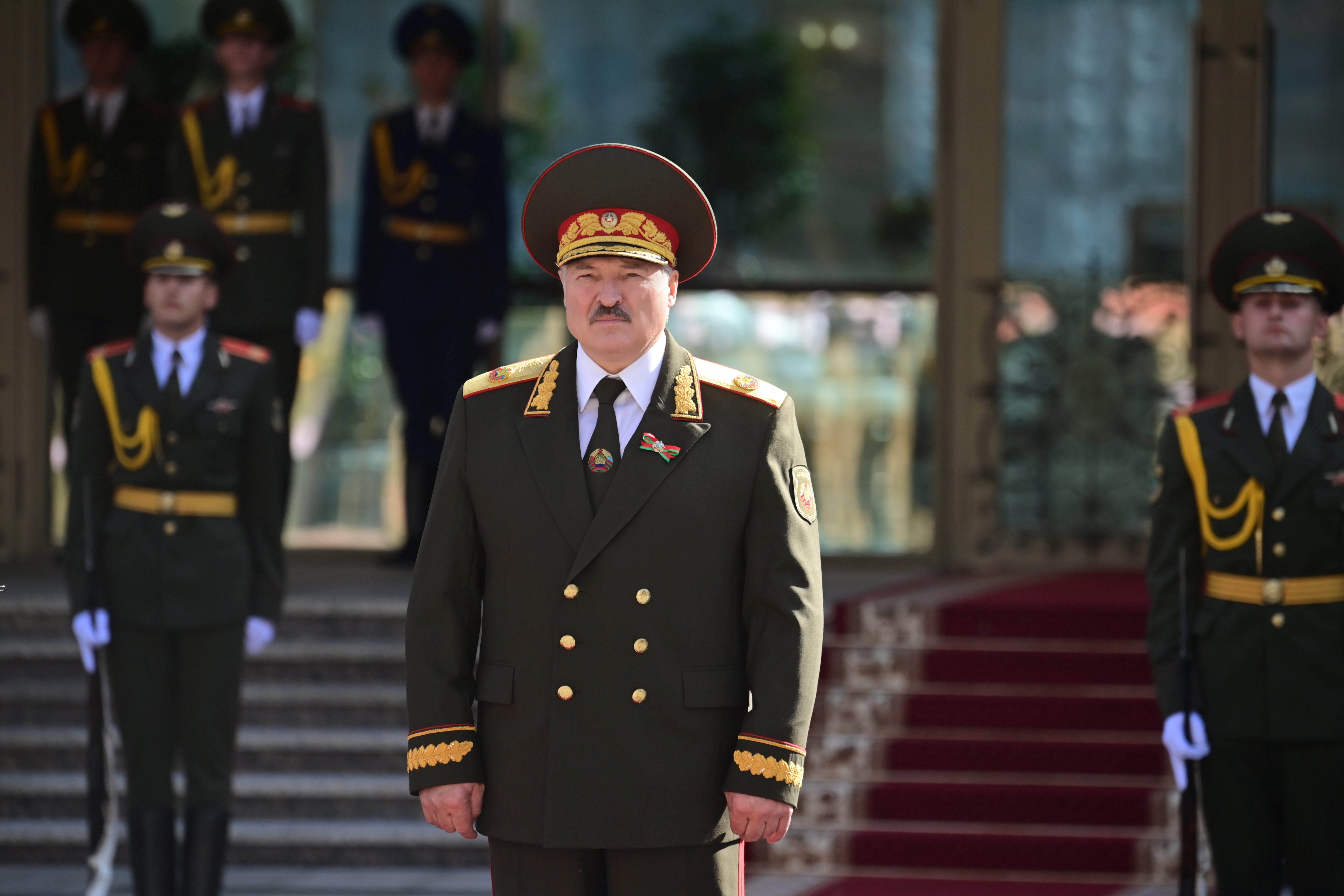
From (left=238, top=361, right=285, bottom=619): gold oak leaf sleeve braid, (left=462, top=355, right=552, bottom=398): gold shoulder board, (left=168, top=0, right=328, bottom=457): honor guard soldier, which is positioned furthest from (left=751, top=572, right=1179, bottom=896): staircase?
(left=462, top=355, right=552, bottom=398): gold shoulder board

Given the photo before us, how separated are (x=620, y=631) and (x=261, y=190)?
4.20 m

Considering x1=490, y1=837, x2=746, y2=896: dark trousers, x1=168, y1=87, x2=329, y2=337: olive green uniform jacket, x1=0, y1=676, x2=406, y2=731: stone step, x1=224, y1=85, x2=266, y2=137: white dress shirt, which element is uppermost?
x1=224, y1=85, x2=266, y2=137: white dress shirt

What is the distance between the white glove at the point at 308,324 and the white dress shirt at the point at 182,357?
63.6 inches

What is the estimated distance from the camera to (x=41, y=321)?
20.7 feet

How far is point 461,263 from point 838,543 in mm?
2095

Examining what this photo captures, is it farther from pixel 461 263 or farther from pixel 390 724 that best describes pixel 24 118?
pixel 390 724

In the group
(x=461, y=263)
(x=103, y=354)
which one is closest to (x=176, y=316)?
(x=103, y=354)

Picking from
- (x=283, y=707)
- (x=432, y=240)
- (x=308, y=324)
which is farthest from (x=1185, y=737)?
(x=432, y=240)

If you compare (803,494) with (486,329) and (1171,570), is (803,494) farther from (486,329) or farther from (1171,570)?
(486,329)

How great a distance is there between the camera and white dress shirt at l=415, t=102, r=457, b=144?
6.59m

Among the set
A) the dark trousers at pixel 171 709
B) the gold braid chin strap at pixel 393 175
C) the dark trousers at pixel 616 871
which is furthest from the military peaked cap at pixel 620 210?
the gold braid chin strap at pixel 393 175

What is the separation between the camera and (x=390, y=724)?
551cm

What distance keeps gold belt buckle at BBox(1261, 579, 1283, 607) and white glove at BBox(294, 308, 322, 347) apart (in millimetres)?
3624

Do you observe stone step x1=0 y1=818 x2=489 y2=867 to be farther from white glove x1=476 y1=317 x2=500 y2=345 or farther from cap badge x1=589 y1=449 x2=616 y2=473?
cap badge x1=589 y1=449 x2=616 y2=473
